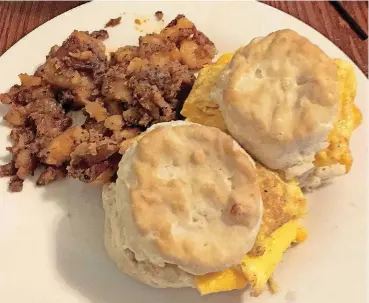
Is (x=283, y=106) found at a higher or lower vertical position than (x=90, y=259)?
higher

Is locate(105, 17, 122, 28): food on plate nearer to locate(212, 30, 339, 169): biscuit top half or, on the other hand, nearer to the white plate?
the white plate

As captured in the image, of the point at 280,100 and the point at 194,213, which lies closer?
the point at 194,213

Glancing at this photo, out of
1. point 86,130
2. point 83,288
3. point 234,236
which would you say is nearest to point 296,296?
point 234,236

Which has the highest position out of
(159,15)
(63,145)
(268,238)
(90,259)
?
(159,15)

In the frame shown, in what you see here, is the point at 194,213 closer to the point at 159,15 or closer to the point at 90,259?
the point at 90,259

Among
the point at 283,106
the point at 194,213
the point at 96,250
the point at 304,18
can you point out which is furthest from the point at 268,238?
the point at 304,18

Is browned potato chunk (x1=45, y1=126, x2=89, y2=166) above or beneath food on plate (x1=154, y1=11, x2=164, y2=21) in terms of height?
beneath

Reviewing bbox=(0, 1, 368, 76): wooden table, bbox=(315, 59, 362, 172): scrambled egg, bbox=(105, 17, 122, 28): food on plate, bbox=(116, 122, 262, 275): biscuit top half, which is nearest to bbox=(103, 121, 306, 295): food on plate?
bbox=(116, 122, 262, 275): biscuit top half

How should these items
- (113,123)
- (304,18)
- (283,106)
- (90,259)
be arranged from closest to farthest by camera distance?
(283,106)
(90,259)
(113,123)
(304,18)
